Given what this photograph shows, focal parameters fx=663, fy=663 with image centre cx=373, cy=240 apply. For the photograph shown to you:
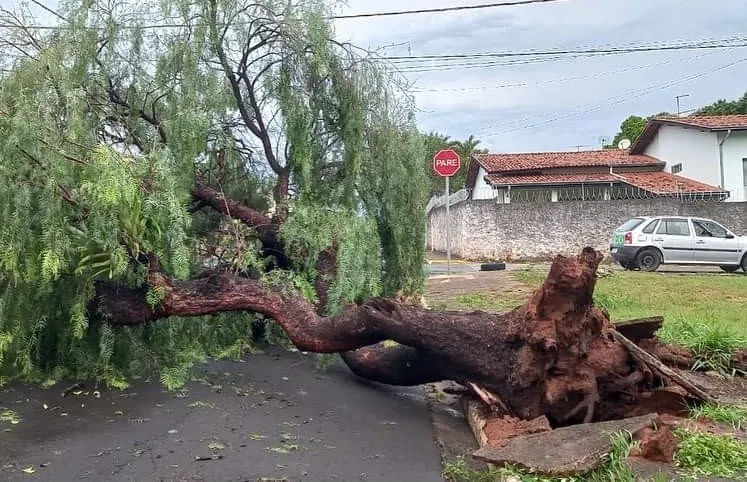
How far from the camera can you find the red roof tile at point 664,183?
2477 cm

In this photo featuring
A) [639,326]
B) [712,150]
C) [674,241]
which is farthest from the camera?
[712,150]

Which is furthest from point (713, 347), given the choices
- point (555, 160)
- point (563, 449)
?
point (555, 160)

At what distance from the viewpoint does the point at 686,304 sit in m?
11.1

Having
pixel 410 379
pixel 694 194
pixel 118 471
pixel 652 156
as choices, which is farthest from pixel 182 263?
pixel 652 156

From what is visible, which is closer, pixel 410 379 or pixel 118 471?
pixel 118 471

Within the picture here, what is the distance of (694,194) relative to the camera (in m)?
23.4

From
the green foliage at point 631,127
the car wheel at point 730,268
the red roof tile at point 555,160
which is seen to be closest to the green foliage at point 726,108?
the green foliage at point 631,127

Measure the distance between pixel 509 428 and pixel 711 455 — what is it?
1.31m

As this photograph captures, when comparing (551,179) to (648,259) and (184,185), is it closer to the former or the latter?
(648,259)

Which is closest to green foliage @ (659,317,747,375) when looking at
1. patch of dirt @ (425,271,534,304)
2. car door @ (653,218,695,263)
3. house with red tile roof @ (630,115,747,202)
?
patch of dirt @ (425,271,534,304)

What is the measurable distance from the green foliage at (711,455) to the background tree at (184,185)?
9.93 feet

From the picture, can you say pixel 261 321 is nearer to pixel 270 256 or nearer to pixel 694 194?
pixel 270 256

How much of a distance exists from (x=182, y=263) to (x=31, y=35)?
3.16 m

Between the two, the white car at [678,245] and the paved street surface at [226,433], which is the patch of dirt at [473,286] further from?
the paved street surface at [226,433]
